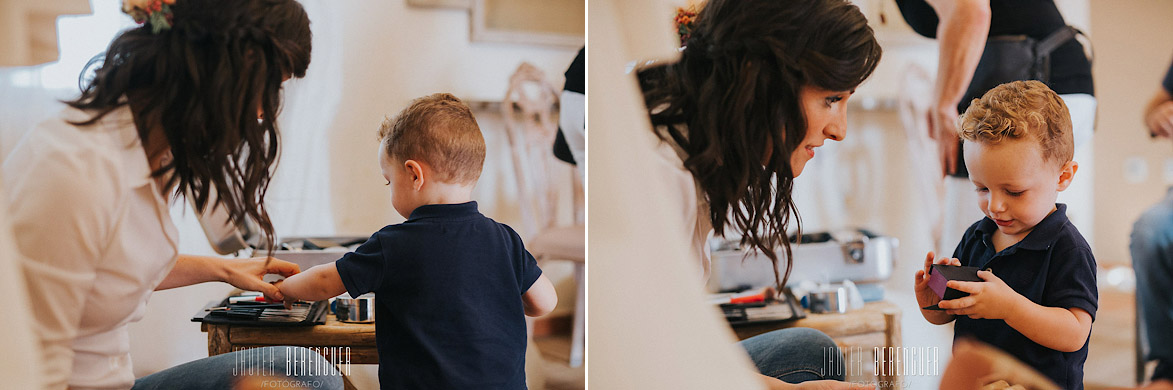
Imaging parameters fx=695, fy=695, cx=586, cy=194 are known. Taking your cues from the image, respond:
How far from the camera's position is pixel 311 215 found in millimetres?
1490

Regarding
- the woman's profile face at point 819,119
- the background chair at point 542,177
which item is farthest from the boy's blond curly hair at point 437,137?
the woman's profile face at point 819,119

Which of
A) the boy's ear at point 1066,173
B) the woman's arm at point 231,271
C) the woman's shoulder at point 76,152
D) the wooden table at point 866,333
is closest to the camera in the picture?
the woman's shoulder at point 76,152

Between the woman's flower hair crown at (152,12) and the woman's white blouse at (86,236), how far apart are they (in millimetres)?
176

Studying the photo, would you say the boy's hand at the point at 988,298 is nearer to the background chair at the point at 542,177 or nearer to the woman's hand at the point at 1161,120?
the woman's hand at the point at 1161,120

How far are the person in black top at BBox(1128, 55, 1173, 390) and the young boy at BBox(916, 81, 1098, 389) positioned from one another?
0.54 feet

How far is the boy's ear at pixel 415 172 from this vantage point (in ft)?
4.78

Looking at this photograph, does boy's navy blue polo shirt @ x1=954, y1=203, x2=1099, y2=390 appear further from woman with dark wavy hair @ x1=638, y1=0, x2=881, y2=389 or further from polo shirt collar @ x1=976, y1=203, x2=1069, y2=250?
woman with dark wavy hair @ x1=638, y1=0, x2=881, y2=389

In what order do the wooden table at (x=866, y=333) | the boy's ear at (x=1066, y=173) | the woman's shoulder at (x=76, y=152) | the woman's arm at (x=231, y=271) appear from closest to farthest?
the woman's shoulder at (x=76, y=152), the woman's arm at (x=231, y=271), the boy's ear at (x=1066, y=173), the wooden table at (x=866, y=333)

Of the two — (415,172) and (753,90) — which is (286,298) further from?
(753,90)

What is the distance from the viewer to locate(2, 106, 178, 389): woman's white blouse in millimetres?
1350

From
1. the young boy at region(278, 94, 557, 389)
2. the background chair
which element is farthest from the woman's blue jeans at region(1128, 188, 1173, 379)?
the young boy at region(278, 94, 557, 389)

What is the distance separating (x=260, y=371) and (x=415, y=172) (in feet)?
1.85

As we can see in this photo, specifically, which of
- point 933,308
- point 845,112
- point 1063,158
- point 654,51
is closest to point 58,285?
point 654,51

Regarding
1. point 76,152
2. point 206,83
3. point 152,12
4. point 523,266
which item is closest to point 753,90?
point 523,266
